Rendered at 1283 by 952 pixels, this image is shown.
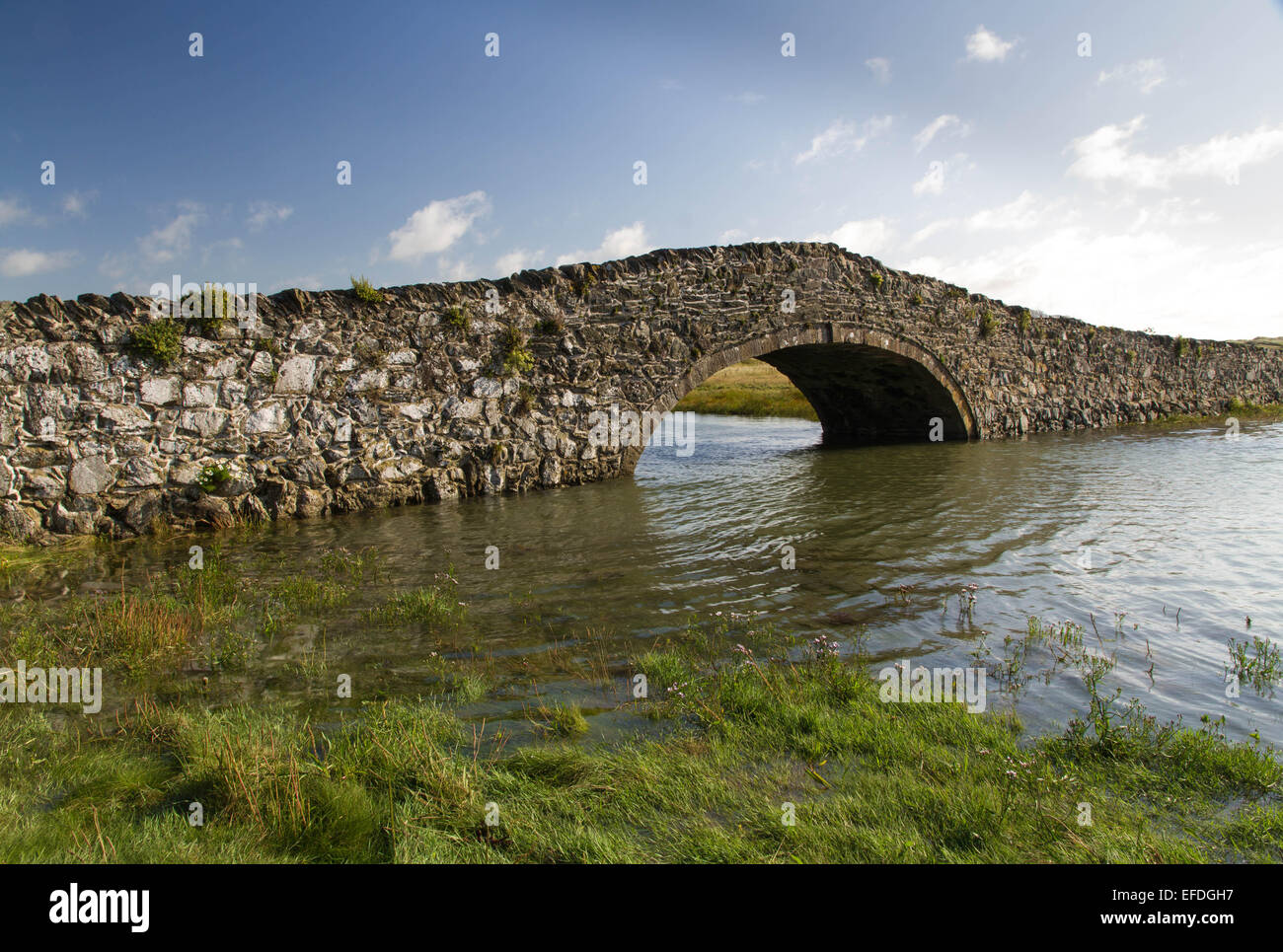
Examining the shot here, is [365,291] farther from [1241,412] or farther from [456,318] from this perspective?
[1241,412]

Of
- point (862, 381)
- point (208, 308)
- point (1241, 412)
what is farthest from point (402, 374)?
point (1241, 412)

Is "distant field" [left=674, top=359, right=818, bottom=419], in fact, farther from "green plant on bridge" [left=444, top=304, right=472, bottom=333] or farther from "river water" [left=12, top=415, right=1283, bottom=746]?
"river water" [left=12, top=415, right=1283, bottom=746]

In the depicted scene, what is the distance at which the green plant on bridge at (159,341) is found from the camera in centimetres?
966

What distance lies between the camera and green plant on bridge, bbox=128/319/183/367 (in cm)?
966

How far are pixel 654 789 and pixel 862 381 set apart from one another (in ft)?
68.3

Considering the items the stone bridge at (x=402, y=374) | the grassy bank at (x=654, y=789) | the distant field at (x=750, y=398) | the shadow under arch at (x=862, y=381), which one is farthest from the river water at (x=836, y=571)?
the distant field at (x=750, y=398)

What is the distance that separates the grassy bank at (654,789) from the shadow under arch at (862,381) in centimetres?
1116

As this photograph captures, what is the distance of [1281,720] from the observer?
409 centimetres

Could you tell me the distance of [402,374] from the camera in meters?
11.9

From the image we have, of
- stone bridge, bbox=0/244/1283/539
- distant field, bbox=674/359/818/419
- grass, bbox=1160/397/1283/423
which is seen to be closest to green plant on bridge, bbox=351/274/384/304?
stone bridge, bbox=0/244/1283/539

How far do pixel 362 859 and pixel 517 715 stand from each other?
1.55 m
